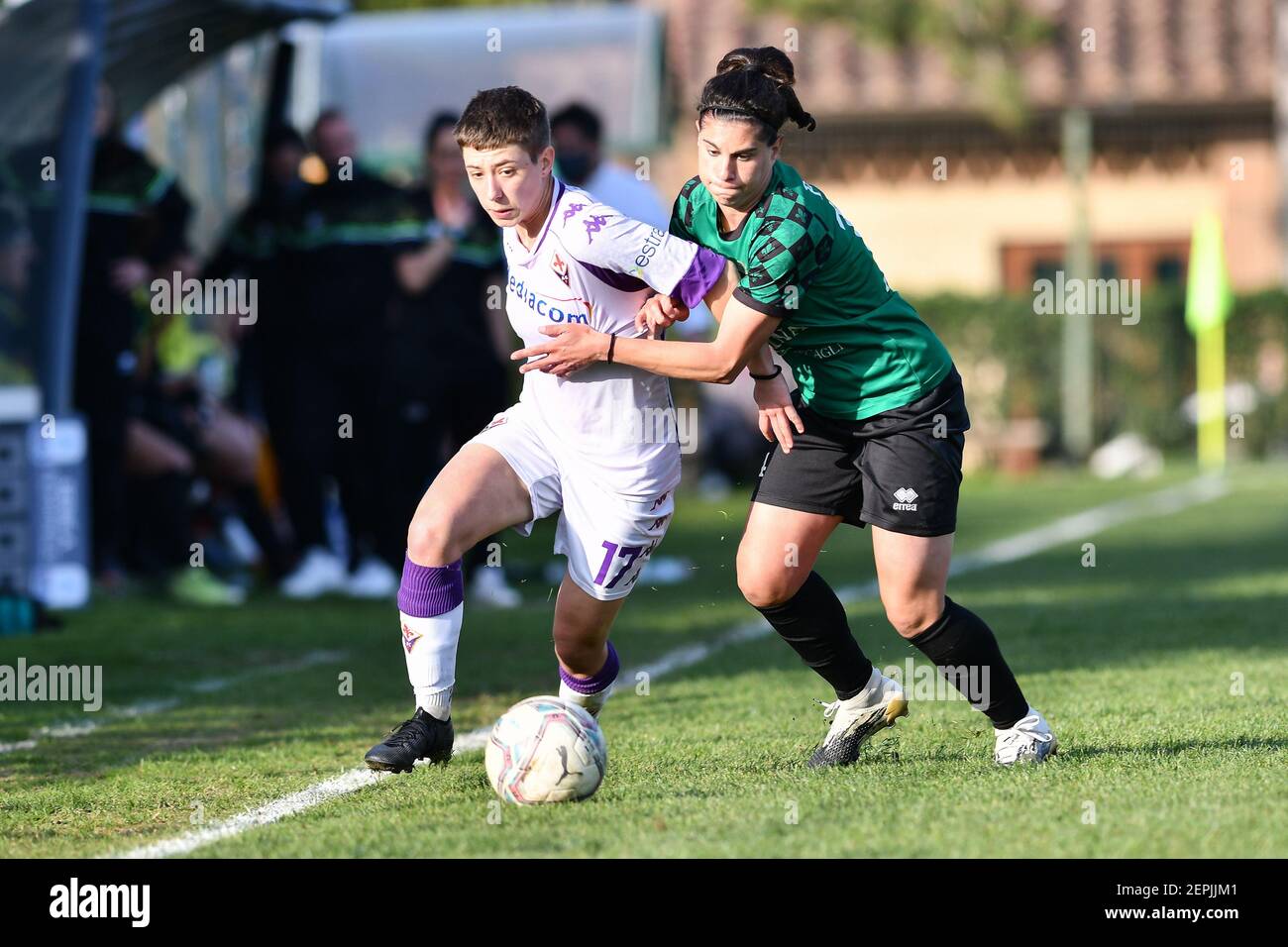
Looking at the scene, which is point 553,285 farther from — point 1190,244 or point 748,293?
point 1190,244

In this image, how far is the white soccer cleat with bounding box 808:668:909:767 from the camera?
5879 mm

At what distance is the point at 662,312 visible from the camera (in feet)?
18.2

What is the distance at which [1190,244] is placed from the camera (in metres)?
27.6

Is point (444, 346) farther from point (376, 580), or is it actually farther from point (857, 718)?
point (857, 718)

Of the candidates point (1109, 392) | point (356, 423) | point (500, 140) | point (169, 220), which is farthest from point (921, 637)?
point (1109, 392)

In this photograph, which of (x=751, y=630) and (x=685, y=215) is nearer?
(x=685, y=215)

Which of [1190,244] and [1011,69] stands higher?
[1011,69]

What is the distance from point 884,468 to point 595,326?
0.96 meters

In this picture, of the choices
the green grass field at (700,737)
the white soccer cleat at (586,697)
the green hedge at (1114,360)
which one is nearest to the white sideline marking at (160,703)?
the green grass field at (700,737)

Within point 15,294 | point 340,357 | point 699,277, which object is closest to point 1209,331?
point 340,357

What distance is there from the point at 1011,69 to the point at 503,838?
23.9 meters

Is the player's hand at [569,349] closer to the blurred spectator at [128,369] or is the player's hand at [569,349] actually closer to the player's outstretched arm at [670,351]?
the player's outstretched arm at [670,351]

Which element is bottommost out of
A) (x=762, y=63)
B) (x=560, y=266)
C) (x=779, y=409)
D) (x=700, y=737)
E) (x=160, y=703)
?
(x=160, y=703)

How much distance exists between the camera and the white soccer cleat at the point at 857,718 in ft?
19.3
